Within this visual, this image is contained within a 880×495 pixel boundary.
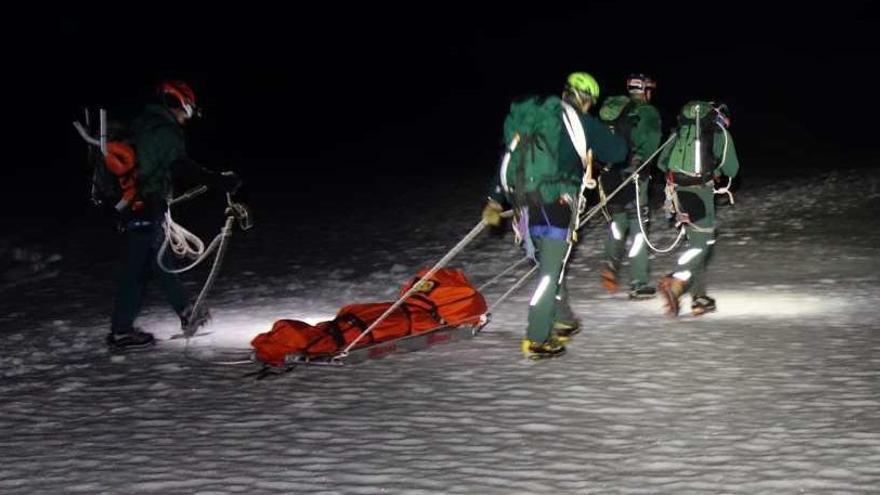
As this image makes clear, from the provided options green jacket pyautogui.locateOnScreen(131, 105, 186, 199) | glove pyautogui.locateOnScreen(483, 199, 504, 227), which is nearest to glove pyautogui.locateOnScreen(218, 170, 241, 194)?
green jacket pyautogui.locateOnScreen(131, 105, 186, 199)

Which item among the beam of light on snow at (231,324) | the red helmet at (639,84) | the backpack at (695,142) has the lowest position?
the beam of light on snow at (231,324)

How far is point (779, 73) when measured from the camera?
44.1 meters

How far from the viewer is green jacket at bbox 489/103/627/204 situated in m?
8.84

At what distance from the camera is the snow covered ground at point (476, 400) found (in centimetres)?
629

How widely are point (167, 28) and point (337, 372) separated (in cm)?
4702

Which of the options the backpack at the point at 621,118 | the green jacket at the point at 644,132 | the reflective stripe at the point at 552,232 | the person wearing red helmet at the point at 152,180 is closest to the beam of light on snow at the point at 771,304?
the green jacket at the point at 644,132

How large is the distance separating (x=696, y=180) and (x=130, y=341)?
4.60 m

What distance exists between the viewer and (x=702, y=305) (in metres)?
10.8

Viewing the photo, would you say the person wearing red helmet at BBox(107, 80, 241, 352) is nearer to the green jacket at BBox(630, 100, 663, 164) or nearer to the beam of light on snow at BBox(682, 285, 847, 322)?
the green jacket at BBox(630, 100, 663, 164)

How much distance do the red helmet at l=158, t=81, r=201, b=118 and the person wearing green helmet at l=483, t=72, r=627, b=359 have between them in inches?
93.3

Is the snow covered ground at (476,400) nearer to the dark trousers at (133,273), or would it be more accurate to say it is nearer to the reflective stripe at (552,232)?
the dark trousers at (133,273)

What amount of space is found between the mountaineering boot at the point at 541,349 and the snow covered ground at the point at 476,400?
71 mm

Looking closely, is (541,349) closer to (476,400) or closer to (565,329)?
(565,329)

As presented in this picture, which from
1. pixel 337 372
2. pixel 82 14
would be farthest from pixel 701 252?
pixel 82 14
